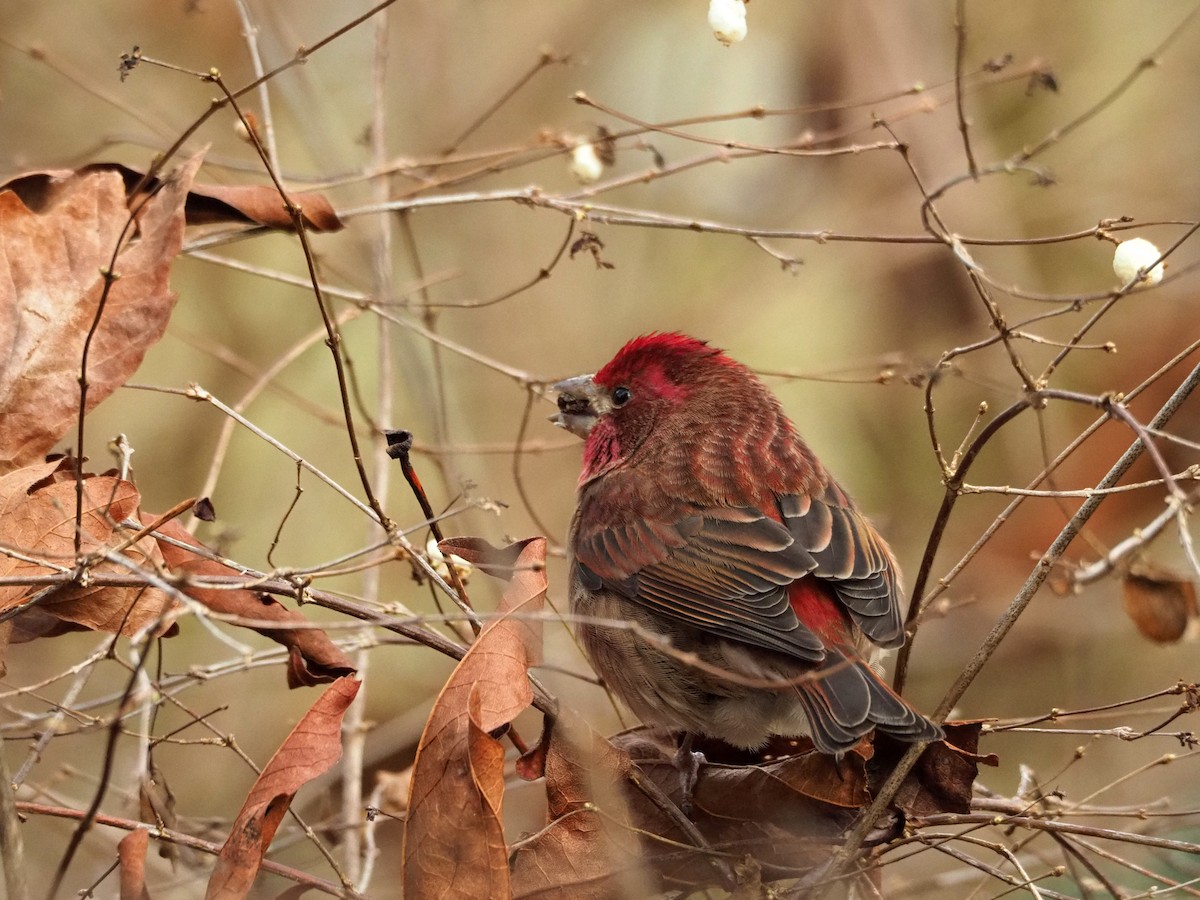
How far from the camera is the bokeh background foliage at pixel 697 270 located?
23.2 feet

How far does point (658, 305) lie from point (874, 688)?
514 cm

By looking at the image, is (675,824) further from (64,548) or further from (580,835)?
(64,548)

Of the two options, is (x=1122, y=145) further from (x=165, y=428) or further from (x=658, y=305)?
(x=165, y=428)

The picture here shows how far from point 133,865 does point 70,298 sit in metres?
1.60

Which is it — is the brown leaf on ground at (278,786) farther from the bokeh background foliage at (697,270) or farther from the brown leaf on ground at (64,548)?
the bokeh background foliage at (697,270)

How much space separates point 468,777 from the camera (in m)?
3.09

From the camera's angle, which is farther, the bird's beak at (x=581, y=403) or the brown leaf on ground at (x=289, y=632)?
the bird's beak at (x=581, y=403)

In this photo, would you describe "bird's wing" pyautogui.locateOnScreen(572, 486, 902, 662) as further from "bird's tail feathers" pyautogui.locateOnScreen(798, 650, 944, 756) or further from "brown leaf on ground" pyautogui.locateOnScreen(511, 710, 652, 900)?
"brown leaf on ground" pyautogui.locateOnScreen(511, 710, 652, 900)

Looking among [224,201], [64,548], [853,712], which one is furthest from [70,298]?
[853,712]

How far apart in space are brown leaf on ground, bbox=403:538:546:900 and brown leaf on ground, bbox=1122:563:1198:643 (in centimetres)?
190

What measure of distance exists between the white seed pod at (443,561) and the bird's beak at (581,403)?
1.02m

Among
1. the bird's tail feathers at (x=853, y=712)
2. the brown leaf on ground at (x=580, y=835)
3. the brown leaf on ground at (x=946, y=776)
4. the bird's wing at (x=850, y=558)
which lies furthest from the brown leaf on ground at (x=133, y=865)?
the bird's wing at (x=850, y=558)

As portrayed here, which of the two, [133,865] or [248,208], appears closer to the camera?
[133,865]

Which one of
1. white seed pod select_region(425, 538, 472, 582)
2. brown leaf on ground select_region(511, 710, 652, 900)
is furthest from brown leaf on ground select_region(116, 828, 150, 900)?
white seed pod select_region(425, 538, 472, 582)
